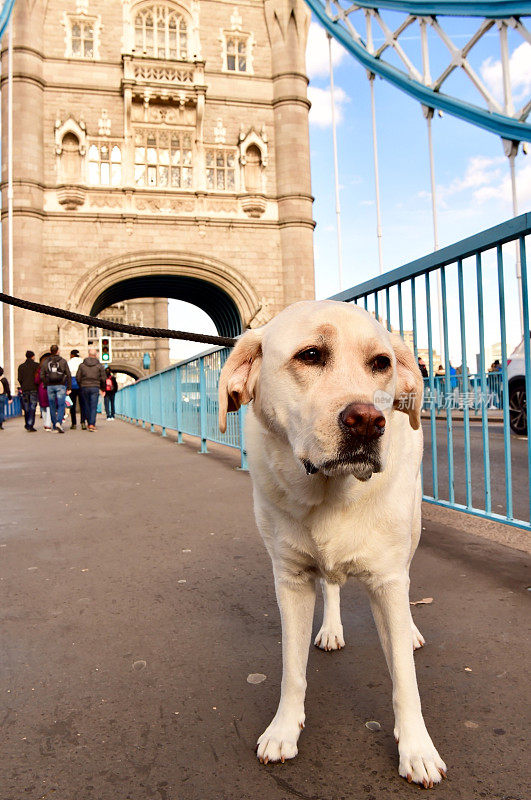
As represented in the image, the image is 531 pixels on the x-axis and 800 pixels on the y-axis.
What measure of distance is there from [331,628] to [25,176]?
2354 cm

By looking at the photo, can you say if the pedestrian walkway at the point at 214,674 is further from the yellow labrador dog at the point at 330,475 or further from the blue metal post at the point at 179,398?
the blue metal post at the point at 179,398

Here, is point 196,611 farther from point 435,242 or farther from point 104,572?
point 435,242

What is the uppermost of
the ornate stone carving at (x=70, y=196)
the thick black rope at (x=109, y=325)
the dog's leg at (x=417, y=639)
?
the ornate stone carving at (x=70, y=196)

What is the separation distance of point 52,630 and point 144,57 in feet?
85.6

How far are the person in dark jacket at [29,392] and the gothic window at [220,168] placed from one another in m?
13.9

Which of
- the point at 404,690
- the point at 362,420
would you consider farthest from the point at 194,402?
the point at 362,420

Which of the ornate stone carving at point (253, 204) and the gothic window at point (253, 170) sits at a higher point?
the gothic window at point (253, 170)

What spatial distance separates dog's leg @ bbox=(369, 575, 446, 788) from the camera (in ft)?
4.30

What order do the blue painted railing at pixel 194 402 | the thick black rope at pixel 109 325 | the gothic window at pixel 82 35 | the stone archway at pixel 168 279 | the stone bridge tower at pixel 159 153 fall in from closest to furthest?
the thick black rope at pixel 109 325 → the blue painted railing at pixel 194 402 → the stone bridge tower at pixel 159 153 → the stone archway at pixel 168 279 → the gothic window at pixel 82 35

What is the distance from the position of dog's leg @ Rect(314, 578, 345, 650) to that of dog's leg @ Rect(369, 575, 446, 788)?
0.54m

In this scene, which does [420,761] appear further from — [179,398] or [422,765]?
[179,398]

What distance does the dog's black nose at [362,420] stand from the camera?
1.20m

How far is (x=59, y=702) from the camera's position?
1649 mm

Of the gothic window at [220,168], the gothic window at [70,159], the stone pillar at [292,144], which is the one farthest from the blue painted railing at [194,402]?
the gothic window at [220,168]
